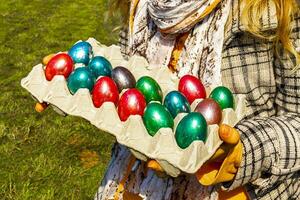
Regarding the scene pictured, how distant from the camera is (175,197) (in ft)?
6.72

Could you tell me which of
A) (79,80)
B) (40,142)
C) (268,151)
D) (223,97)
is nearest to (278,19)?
(223,97)

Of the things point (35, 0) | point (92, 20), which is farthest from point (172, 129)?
point (35, 0)

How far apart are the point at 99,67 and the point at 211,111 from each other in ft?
1.62

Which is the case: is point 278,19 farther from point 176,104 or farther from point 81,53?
point 81,53

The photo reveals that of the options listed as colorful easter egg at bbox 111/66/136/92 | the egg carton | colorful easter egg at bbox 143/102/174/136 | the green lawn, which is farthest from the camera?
the green lawn

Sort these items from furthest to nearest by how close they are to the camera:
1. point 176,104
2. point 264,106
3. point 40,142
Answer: point 40,142, point 264,106, point 176,104

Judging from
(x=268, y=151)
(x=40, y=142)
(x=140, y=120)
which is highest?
(x=140, y=120)

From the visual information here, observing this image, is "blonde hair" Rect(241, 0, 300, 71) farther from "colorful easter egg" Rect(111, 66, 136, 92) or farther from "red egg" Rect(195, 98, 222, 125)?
"colorful easter egg" Rect(111, 66, 136, 92)

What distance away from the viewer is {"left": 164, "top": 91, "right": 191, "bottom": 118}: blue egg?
6.12 ft

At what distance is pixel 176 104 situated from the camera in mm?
1868

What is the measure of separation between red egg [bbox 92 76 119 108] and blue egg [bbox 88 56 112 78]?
0.40 ft

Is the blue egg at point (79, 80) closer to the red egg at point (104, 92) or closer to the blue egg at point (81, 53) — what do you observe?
the red egg at point (104, 92)

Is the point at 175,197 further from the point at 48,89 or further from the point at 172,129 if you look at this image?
the point at 48,89

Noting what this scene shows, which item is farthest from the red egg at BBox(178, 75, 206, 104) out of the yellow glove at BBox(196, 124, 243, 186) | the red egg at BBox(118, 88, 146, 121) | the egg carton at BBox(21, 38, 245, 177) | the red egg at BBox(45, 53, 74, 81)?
the red egg at BBox(45, 53, 74, 81)
